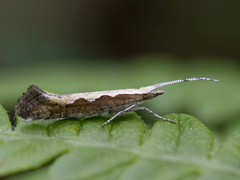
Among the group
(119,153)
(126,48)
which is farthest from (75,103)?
(126,48)

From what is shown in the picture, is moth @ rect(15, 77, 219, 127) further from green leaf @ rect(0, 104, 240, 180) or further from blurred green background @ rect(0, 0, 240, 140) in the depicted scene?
blurred green background @ rect(0, 0, 240, 140)

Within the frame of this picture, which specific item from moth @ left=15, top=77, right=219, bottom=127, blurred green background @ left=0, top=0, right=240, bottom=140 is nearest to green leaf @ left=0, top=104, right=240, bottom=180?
moth @ left=15, top=77, right=219, bottom=127

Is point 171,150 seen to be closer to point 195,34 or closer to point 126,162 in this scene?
point 126,162

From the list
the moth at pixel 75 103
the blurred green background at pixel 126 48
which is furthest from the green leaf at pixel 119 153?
the blurred green background at pixel 126 48

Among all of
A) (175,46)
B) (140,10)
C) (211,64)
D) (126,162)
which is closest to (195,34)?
(175,46)

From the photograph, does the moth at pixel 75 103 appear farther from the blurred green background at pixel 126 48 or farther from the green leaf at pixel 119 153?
the blurred green background at pixel 126 48
